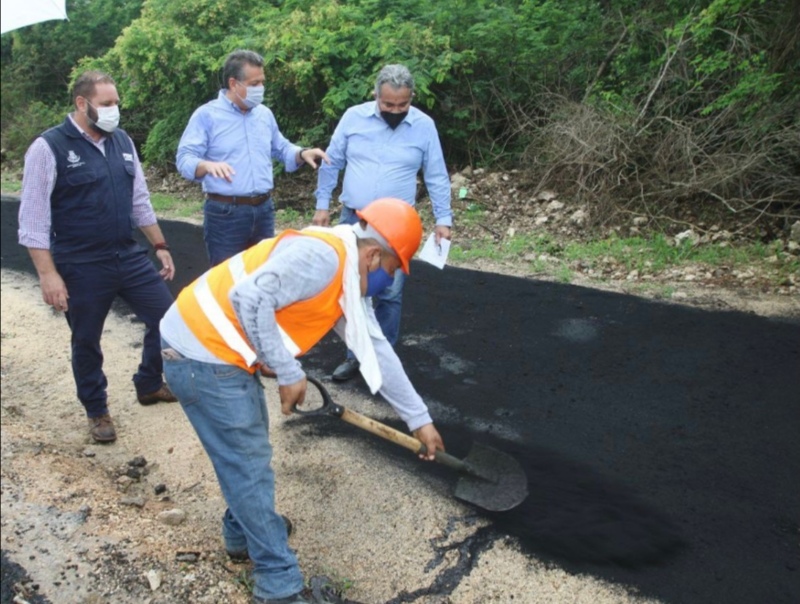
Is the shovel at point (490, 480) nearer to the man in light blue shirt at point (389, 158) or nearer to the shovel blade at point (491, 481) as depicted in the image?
the shovel blade at point (491, 481)

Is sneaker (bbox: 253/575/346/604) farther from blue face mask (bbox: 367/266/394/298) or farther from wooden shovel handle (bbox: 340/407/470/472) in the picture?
blue face mask (bbox: 367/266/394/298)

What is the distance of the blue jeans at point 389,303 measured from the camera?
4.62m

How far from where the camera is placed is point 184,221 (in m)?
9.82

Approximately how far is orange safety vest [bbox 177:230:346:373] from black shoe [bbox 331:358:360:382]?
218cm

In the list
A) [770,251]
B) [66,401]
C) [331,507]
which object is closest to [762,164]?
[770,251]

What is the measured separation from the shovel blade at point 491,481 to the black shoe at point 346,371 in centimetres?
165

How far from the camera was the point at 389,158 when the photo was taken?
15.3 ft

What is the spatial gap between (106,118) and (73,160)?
0.28 m

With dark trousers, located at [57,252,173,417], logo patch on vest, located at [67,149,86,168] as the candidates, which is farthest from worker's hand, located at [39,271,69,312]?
logo patch on vest, located at [67,149,86,168]

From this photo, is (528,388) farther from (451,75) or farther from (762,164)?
(451,75)

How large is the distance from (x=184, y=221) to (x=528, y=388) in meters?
6.55

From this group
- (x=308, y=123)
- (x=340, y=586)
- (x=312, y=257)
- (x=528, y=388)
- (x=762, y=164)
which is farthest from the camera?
(x=308, y=123)

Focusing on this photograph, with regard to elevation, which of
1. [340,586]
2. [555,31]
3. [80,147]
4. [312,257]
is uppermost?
[555,31]

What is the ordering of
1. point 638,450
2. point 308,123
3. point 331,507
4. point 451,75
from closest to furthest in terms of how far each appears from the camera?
point 331,507, point 638,450, point 451,75, point 308,123
